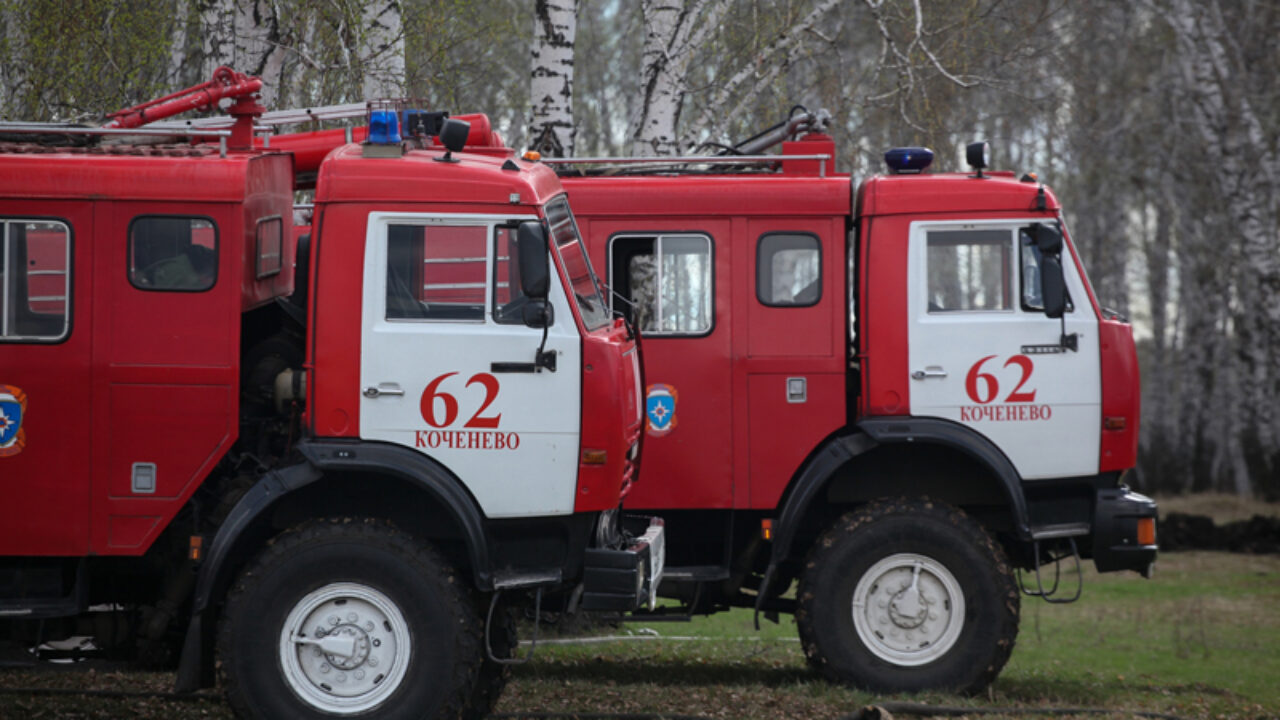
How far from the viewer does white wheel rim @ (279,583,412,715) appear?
661 centimetres

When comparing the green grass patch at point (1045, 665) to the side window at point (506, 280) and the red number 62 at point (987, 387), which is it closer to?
the red number 62 at point (987, 387)

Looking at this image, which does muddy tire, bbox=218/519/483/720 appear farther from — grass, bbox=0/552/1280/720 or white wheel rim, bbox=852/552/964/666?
white wheel rim, bbox=852/552/964/666

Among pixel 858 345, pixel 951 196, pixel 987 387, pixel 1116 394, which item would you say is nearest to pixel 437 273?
pixel 858 345

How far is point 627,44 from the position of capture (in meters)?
29.6

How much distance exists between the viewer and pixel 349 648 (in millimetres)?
6602

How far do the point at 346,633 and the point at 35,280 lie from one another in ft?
7.54

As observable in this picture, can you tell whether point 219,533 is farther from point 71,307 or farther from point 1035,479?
point 1035,479

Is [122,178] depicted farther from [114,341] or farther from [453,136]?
[453,136]

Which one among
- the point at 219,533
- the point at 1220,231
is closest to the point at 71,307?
the point at 219,533

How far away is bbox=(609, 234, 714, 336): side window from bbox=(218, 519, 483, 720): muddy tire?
237cm

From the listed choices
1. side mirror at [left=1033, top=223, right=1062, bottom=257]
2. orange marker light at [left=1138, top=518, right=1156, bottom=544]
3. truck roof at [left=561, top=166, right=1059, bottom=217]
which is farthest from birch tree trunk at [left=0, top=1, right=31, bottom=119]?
orange marker light at [left=1138, top=518, right=1156, bottom=544]

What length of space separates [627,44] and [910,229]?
22379 millimetres

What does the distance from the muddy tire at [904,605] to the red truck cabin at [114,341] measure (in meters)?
3.57

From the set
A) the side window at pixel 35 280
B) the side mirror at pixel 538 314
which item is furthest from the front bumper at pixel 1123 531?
the side window at pixel 35 280
